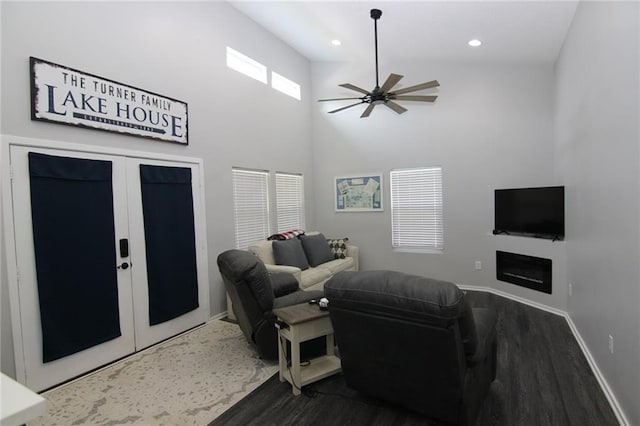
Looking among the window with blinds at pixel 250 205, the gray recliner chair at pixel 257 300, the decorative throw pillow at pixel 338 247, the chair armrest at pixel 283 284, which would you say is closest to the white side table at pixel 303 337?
the gray recliner chair at pixel 257 300

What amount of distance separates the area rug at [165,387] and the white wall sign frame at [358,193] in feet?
11.5

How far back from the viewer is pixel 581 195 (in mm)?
3342

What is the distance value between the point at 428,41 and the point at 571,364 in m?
4.24

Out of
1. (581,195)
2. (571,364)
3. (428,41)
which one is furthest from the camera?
(428,41)

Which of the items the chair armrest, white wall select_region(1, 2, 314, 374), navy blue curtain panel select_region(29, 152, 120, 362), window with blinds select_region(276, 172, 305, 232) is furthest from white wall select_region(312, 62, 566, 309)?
navy blue curtain panel select_region(29, 152, 120, 362)

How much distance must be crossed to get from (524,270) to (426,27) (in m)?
3.63

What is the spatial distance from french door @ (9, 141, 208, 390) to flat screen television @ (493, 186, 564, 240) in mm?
4472

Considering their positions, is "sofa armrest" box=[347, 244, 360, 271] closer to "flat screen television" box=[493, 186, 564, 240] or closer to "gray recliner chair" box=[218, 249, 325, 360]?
"flat screen television" box=[493, 186, 564, 240]

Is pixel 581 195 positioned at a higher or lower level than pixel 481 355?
higher

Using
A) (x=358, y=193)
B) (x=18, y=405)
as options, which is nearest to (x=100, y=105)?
(x=18, y=405)

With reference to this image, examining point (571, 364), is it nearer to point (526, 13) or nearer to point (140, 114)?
point (526, 13)

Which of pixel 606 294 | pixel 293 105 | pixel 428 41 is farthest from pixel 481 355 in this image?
pixel 293 105

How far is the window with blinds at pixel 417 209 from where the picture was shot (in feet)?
18.7

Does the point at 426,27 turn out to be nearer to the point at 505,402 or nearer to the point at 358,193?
the point at 358,193
